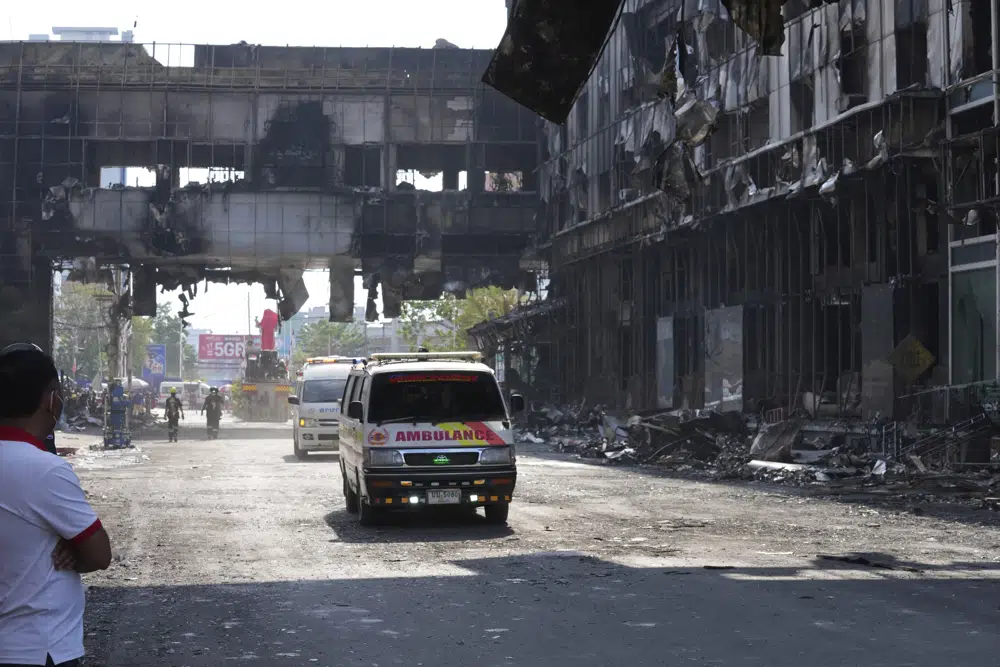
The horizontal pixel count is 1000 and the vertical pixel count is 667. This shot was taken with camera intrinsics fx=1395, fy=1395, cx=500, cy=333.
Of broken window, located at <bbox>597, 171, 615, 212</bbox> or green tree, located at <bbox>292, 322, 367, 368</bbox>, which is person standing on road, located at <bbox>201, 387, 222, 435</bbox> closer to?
broken window, located at <bbox>597, 171, 615, 212</bbox>

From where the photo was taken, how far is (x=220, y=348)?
181 meters

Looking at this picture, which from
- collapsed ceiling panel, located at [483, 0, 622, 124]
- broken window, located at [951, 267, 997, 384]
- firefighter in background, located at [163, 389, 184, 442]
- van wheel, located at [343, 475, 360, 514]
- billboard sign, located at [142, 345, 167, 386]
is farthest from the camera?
billboard sign, located at [142, 345, 167, 386]

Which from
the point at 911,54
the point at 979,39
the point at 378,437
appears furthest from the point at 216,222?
the point at 378,437

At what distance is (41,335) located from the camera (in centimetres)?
6438

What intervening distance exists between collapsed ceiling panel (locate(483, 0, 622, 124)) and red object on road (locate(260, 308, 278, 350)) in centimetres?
7094

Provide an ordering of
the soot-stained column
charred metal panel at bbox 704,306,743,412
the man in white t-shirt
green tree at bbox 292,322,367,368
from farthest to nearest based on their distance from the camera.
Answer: green tree at bbox 292,322,367,368
the soot-stained column
charred metal panel at bbox 704,306,743,412
the man in white t-shirt

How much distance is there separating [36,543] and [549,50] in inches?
268

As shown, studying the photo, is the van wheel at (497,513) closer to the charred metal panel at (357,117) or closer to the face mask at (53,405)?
the face mask at (53,405)

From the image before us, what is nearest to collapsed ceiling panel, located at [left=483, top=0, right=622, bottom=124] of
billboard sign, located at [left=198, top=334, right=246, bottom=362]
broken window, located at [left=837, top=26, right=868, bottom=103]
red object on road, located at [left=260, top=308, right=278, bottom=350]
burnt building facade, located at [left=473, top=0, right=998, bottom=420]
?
burnt building facade, located at [left=473, top=0, right=998, bottom=420]

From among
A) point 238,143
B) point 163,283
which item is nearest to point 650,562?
point 238,143

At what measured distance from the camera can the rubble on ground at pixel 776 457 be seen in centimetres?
2364

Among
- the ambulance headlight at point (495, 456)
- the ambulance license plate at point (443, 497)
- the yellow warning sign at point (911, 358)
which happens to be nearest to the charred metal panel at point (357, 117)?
the yellow warning sign at point (911, 358)

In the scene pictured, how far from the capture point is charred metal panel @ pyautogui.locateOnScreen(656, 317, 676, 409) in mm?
48219

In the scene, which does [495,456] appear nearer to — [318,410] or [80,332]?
[318,410]
